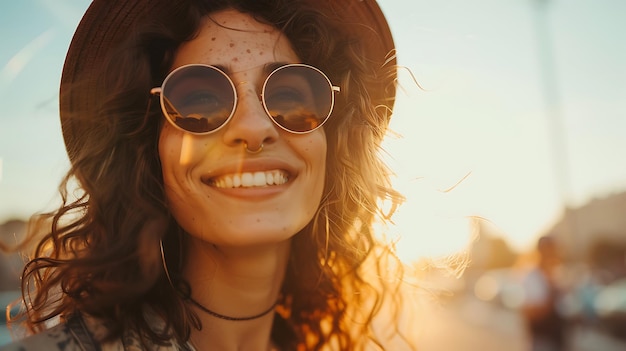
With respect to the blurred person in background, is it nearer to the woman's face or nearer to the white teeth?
the woman's face

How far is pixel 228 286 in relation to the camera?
89.4 inches

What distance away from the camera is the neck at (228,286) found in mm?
2232

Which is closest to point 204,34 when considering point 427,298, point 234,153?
point 234,153

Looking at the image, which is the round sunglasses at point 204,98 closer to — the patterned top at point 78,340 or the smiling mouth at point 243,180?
the smiling mouth at point 243,180

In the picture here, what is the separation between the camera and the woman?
2.03 m

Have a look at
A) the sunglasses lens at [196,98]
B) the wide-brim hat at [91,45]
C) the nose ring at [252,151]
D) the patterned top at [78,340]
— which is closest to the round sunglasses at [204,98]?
the sunglasses lens at [196,98]

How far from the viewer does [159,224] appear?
2117 mm

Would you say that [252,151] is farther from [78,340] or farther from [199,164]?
[78,340]

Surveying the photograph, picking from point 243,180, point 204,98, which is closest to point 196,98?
point 204,98

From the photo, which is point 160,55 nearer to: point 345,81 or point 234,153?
point 234,153

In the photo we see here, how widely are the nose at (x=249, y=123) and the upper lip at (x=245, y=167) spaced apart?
0.19 ft

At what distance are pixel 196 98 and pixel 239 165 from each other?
279mm

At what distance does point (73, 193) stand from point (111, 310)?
20.2 inches

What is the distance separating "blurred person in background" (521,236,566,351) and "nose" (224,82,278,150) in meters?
6.18
